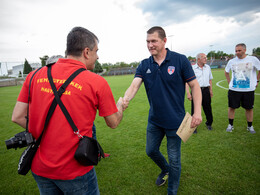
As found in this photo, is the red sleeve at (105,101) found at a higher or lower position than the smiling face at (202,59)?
lower

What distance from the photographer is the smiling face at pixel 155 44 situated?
2.38 m

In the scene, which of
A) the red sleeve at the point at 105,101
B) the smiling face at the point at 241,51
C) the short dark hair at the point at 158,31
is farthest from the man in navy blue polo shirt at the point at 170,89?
the smiling face at the point at 241,51

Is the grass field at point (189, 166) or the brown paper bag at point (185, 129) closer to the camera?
the brown paper bag at point (185, 129)

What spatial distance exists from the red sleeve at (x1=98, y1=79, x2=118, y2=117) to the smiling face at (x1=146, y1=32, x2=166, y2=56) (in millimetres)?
1261

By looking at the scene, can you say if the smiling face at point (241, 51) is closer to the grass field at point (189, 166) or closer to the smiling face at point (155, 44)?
the grass field at point (189, 166)

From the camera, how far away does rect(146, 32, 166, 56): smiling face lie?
7.82 ft

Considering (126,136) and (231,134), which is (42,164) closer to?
(126,136)

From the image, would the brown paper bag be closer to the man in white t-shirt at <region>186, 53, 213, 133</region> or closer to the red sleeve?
the red sleeve

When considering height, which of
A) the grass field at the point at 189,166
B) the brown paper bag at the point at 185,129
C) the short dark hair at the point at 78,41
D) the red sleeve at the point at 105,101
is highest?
the short dark hair at the point at 78,41

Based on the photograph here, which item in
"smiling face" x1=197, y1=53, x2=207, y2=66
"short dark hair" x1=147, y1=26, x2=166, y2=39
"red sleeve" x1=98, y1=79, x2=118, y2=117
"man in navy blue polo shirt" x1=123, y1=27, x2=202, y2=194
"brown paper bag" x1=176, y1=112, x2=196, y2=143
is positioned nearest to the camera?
"red sleeve" x1=98, y1=79, x2=118, y2=117

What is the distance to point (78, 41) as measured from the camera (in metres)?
1.45

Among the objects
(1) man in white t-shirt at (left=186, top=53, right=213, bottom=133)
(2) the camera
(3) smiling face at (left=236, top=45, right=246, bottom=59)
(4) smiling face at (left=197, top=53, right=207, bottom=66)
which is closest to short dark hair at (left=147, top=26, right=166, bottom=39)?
(2) the camera

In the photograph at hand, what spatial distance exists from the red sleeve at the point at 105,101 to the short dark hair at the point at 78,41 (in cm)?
39

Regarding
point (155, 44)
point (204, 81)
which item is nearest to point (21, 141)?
point (155, 44)
